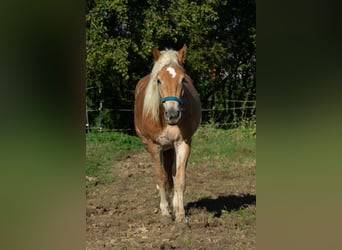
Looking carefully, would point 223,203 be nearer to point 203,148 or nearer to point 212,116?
point 203,148

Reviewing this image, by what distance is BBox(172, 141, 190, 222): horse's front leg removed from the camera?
258 centimetres

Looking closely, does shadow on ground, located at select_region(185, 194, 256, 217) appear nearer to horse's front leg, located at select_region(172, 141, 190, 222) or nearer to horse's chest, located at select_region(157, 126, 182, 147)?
horse's front leg, located at select_region(172, 141, 190, 222)

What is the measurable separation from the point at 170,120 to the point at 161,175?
78 cm

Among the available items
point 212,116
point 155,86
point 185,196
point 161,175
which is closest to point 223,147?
point 212,116

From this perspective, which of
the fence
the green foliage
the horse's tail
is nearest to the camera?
the horse's tail

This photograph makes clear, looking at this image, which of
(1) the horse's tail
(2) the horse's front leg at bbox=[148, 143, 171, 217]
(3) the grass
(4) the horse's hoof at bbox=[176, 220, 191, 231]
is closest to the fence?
(3) the grass

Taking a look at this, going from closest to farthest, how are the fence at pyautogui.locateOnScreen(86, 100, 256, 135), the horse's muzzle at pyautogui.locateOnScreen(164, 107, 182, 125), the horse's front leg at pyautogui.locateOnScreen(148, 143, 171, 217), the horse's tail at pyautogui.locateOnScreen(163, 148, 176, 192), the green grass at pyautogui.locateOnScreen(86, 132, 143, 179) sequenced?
the horse's muzzle at pyautogui.locateOnScreen(164, 107, 182, 125)
the horse's front leg at pyautogui.locateOnScreen(148, 143, 171, 217)
the horse's tail at pyautogui.locateOnScreen(163, 148, 176, 192)
the fence at pyautogui.locateOnScreen(86, 100, 256, 135)
the green grass at pyautogui.locateOnScreen(86, 132, 143, 179)

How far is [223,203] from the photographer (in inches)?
117

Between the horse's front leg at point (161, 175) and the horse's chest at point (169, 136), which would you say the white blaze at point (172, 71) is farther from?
the horse's front leg at point (161, 175)

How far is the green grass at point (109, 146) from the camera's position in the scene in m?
4.52
